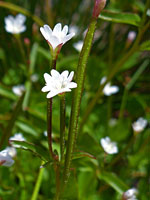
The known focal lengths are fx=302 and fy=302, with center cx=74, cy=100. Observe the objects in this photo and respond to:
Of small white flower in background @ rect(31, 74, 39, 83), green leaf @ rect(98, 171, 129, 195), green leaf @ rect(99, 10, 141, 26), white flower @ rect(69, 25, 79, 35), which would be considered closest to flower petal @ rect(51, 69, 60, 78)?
green leaf @ rect(99, 10, 141, 26)

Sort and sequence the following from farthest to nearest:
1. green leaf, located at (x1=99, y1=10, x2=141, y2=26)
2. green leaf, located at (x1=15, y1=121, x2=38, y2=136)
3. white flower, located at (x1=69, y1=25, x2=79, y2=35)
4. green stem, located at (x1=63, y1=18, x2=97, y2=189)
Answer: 1. white flower, located at (x1=69, y1=25, x2=79, y2=35)
2. green leaf, located at (x1=15, y1=121, x2=38, y2=136)
3. green leaf, located at (x1=99, y1=10, x2=141, y2=26)
4. green stem, located at (x1=63, y1=18, x2=97, y2=189)

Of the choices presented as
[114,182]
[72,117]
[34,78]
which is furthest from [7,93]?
[72,117]

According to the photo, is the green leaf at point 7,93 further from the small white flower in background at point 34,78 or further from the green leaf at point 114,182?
the green leaf at point 114,182

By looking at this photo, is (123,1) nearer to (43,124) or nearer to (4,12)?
(4,12)

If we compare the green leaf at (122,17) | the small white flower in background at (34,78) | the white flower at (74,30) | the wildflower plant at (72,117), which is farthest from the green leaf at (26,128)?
the white flower at (74,30)

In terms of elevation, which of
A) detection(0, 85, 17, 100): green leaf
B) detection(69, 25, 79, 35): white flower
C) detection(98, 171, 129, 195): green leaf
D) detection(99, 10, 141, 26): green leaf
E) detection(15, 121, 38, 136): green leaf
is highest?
detection(69, 25, 79, 35): white flower

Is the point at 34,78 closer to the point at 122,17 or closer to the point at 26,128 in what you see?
the point at 26,128

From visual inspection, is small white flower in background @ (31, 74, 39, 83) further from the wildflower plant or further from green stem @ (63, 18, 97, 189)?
green stem @ (63, 18, 97, 189)
